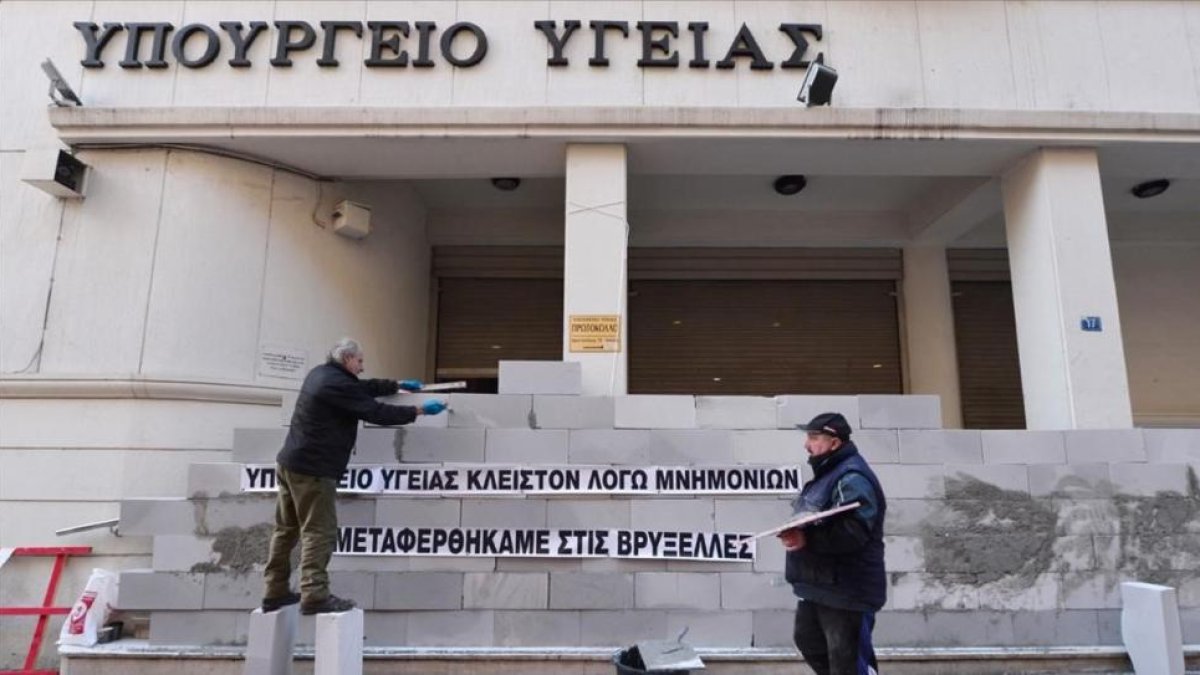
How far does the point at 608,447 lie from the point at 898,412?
2.18 meters

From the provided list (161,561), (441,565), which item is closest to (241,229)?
(161,561)

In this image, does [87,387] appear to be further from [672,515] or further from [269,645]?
[672,515]

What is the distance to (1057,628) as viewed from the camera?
5066 mm

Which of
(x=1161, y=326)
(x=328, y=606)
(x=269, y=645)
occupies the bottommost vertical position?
(x=269, y=645)

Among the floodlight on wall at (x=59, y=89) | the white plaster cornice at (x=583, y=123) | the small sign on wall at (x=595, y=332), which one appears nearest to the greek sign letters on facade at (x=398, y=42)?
the floodlight on wall at (x=59, y=89)

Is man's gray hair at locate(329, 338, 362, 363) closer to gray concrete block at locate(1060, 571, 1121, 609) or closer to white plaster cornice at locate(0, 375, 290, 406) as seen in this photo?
white plaster cornice at locate(0, 375, 290, 406)

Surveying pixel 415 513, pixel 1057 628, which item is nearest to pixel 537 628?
pixel 415 513

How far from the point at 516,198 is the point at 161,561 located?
517 cm

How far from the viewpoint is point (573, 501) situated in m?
5.12

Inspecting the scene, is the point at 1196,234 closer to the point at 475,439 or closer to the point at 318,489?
the point at 475,439

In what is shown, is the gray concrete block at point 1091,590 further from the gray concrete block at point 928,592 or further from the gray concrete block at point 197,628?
the gray concrete block at point 197,628

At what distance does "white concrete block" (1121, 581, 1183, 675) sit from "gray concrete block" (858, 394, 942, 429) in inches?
66.0

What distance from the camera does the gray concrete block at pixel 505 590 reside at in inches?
195

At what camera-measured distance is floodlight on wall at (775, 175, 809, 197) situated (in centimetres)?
773
